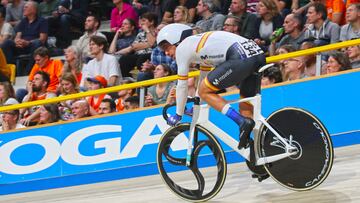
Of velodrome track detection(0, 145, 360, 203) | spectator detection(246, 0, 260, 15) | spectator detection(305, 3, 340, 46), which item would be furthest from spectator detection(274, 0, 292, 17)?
velodrome track detection(0, 145, 360, 203)

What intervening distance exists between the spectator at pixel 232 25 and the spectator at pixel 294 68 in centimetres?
165

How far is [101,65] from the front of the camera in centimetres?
1323

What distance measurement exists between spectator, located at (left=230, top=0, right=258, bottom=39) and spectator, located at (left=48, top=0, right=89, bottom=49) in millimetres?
3340

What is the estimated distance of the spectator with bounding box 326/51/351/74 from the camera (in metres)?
10.5

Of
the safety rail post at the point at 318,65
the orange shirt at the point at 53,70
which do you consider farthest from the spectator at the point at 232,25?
the orange shirt at the point at 53,70

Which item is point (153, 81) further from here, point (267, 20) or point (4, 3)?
point (4, 3)

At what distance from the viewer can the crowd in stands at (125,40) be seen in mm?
11367

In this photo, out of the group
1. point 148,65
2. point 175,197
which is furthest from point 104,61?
point 175,197

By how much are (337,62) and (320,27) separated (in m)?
1.21

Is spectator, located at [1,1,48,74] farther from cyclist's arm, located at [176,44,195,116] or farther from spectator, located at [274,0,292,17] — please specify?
cyclist's arm, located at [176,44,195,116]

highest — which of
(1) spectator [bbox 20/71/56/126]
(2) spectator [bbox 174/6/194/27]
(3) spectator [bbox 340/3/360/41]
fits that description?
(3) spectator [bbox 340/3/360/41]

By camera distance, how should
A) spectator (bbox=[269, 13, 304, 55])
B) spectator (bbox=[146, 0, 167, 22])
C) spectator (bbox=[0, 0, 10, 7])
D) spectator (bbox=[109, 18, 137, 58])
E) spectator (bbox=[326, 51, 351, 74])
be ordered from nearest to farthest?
spectator (bbox=[326, 51, 351, 74]) → spectator (bbox=[269, 13, 304, 55]) → spectator (bbox=[109, 18, 137, 58]) → spectator (bbox=[146, 0, 167, 22]) → spectator (bbox=[0, 0, 10, 7])

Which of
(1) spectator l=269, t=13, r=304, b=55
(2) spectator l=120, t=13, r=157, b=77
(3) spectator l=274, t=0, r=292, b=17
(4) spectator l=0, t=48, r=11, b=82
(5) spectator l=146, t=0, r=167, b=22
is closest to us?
(1) spectator l=269, t=13, r=304, b=55

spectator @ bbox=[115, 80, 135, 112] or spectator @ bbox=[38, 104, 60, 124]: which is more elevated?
spectator @ bbox=[115, 80, 135, 112]
